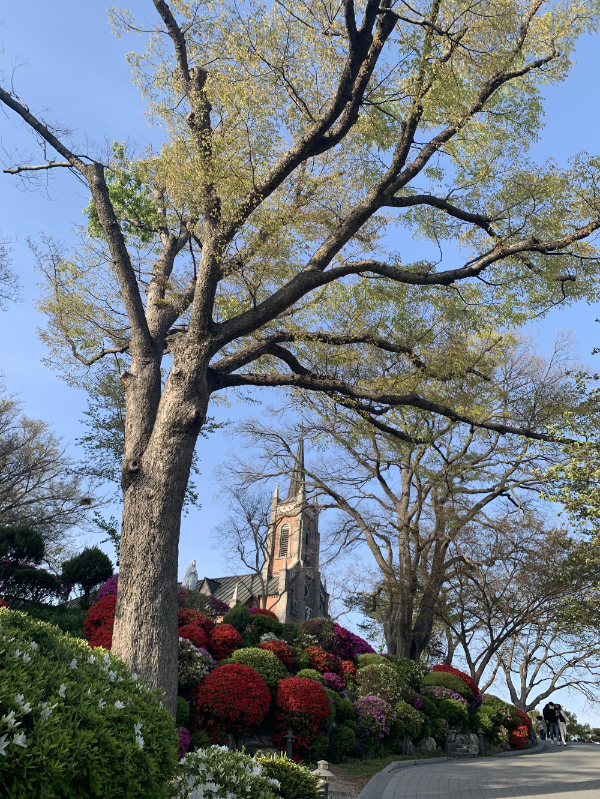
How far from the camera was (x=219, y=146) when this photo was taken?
376 inches

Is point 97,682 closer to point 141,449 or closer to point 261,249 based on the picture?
point 141,449

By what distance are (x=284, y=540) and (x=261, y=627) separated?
39.0m

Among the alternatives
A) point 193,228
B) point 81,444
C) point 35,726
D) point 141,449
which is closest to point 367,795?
point 141,449

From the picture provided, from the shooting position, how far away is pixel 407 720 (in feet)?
43.4

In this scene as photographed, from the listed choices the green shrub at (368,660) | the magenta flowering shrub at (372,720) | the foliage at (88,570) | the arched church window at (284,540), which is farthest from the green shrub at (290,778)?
the arched church window at (284,540)

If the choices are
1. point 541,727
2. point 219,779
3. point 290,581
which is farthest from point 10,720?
point 290,581

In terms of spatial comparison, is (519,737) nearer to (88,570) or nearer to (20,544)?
(88,570)

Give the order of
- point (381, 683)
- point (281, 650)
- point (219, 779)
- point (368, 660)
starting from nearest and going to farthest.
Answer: point (219, 779) → point (281, 650) → point (381, 683) → point (368, 660)

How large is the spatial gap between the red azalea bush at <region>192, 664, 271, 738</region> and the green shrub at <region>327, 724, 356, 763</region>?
2332 mm

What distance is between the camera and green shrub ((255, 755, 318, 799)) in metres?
5.94

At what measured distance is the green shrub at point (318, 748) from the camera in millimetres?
10484

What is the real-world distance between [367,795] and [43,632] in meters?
6.16

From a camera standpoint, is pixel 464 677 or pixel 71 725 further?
pixel 464 677

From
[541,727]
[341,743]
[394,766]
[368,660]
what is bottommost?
[541,727]
